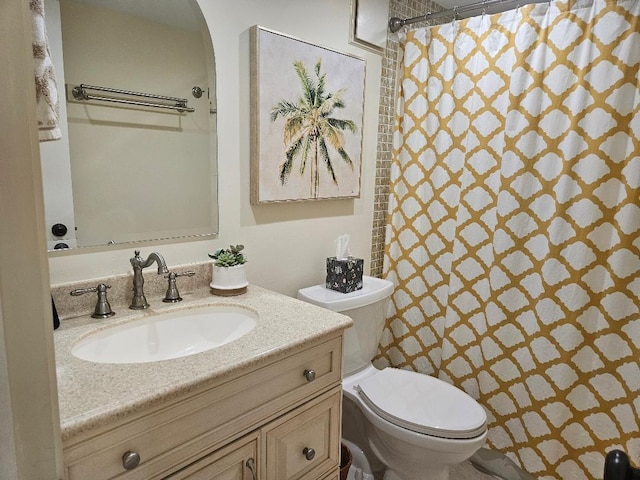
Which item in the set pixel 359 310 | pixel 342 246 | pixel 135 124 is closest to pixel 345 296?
pixel 359 310

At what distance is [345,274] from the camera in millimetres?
1812

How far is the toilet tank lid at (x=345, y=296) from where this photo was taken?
5.58 feet

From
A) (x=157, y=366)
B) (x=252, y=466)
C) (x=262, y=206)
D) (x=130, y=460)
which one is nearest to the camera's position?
(x=130, y=460)

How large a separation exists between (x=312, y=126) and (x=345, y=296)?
0.73m

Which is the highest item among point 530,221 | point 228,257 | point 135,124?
point 135,124

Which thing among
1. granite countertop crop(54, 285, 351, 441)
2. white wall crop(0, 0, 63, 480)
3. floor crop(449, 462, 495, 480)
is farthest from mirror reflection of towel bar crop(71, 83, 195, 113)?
floor crop(449, 462, 495, 480)

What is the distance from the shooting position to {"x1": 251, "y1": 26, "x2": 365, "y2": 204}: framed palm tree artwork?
63.6 inches

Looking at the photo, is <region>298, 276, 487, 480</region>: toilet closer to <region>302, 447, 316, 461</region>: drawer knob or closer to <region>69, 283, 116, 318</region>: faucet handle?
<region>302, 447, 316, 461</region>: drawer knob

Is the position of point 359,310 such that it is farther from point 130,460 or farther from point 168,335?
point 130,460

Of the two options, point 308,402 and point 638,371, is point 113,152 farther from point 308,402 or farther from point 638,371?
point 638,371

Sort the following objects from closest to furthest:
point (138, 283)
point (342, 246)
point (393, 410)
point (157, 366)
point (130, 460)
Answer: point (130, 460) → point (157, 366) → point (138, 283) → point (393, 410) → point (342, 246)

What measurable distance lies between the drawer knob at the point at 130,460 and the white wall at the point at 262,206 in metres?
0.64

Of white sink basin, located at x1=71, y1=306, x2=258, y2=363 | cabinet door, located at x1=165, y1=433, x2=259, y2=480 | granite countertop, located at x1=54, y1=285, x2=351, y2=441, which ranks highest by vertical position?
granite countertop, located at x1=54, y1=285, x2=351, y2=441

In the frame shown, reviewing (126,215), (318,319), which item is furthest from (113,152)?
(318,319)
